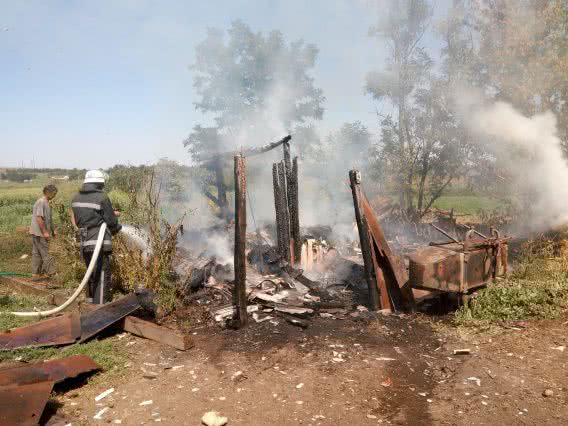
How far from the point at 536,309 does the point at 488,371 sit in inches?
79.7

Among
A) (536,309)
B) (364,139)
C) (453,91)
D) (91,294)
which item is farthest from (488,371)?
(364,139)

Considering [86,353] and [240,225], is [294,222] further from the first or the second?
[86,353]

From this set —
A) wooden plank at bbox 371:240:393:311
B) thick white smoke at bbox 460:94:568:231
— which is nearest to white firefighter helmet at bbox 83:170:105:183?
wooden plank at bbox 371:240:393:311

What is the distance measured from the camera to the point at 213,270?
7906 millimetres

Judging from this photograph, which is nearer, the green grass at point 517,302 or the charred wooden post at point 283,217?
the green grass at point 517,302

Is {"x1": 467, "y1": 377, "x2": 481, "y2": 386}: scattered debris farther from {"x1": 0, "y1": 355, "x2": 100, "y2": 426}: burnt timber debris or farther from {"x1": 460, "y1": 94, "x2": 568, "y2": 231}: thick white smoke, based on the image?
{"x1": 460, "y1": 94, "x2": 568, "y2": 231}: thick white smoke

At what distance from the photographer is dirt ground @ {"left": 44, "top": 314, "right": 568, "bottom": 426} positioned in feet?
12.3

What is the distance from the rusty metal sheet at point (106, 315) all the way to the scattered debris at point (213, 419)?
245 cm

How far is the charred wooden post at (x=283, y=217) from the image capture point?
9.04 meters

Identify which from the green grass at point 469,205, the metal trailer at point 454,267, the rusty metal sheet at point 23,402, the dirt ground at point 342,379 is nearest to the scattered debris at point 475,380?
the dirt ground at point 342,379

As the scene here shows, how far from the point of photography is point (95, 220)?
6.41m

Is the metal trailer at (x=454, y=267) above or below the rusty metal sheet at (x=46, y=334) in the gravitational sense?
above

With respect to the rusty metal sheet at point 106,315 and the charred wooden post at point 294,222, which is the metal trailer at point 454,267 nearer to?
the charred wooden post at point 294,222

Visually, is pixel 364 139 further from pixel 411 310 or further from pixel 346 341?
pixel 346 341
